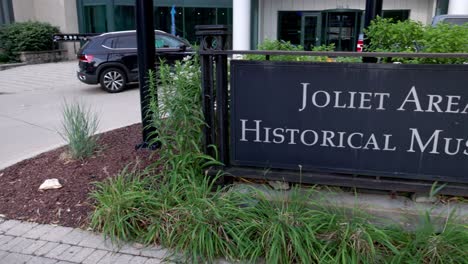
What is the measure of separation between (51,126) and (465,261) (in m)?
7.08

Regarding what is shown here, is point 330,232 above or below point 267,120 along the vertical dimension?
below

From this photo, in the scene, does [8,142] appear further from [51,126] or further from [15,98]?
[15,98]

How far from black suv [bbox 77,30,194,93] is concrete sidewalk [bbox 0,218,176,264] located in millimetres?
8627

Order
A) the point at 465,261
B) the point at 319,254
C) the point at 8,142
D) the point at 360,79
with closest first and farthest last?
1. the point at 465,261
2. the point at 319,254
3. the point at 360,79
4. the point at 8,142

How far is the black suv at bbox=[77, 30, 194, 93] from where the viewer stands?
11.9 meters

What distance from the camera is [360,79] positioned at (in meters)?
3.33

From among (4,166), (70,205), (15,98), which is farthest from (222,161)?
(15,98)

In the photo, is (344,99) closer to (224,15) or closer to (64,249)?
(64,249)

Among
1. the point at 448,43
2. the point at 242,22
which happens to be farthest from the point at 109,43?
the point at 448,43

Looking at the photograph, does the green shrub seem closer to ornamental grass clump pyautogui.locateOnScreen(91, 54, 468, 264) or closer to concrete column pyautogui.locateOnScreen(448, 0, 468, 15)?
ornamental grass clump pyautogui.locateOnScreen(91, 54, 468, 264)

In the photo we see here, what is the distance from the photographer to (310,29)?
21.8 meters

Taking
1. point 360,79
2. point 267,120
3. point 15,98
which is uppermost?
point 360,79

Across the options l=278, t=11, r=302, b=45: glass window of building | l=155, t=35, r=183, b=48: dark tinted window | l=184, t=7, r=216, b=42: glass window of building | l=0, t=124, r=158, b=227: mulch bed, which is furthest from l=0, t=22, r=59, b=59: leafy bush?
l=0, t=124, r=158, b=227: mulch bed

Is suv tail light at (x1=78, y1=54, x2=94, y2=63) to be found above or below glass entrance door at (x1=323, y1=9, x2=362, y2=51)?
below
